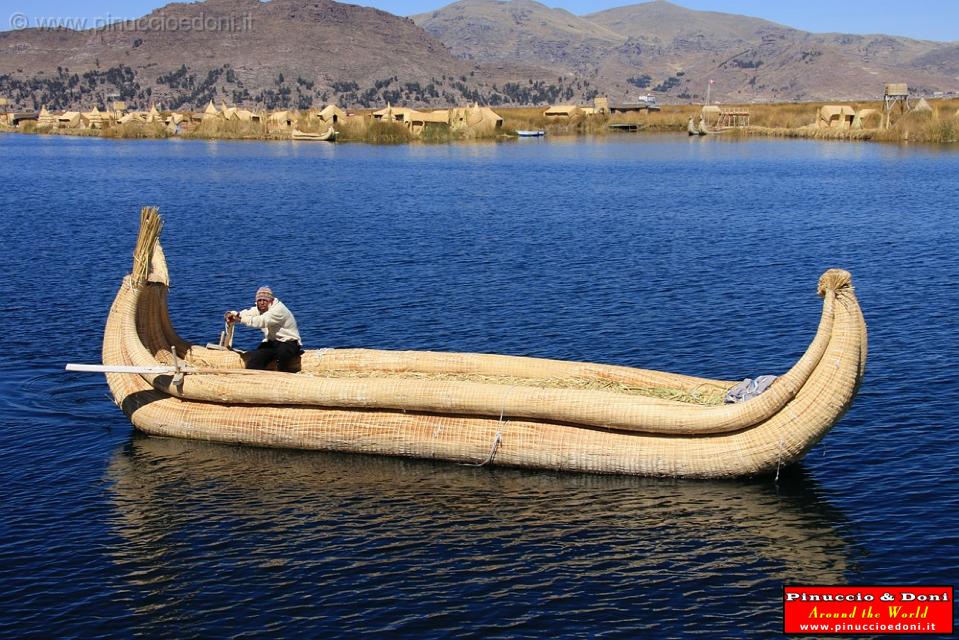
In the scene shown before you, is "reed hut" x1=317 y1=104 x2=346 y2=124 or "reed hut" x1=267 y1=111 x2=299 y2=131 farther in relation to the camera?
"reed hut" x1=267 y1=111 x2=299 y2=131

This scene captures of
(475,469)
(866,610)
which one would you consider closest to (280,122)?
(475,469)

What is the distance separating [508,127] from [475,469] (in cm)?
10232

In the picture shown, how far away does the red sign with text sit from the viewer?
36.3 feet

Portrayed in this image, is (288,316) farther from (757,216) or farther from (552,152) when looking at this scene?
(552,152)

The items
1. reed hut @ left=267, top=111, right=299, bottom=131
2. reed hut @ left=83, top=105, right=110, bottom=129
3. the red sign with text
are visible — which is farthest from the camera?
reed hut @ left=83, top=105, right=110, bottom=129

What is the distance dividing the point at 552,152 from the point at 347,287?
60.6 meters

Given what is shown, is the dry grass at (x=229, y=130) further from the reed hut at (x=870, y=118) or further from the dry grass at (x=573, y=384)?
the dry grass at (x=573, y=384)

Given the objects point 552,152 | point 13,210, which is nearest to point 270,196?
point 13,210

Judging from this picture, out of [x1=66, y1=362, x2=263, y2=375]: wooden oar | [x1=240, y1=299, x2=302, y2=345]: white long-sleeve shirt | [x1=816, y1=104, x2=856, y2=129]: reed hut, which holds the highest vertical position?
[x1=816, y1=104, x2=856, y2=129]: reed hut

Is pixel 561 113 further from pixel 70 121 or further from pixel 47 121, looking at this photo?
pixel 47 121

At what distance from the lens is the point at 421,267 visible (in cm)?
3253

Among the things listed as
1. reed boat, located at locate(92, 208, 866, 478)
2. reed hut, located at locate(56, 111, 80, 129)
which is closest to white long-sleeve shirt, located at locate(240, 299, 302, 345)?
reed boat, located at locate(92, 208, 866, 478)

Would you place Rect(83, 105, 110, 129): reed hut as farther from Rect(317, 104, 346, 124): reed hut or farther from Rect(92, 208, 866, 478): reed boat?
Rect(92, 208, 866, 478): reed boat

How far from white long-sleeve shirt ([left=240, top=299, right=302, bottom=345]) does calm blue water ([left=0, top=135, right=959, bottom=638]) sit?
2027 mm
